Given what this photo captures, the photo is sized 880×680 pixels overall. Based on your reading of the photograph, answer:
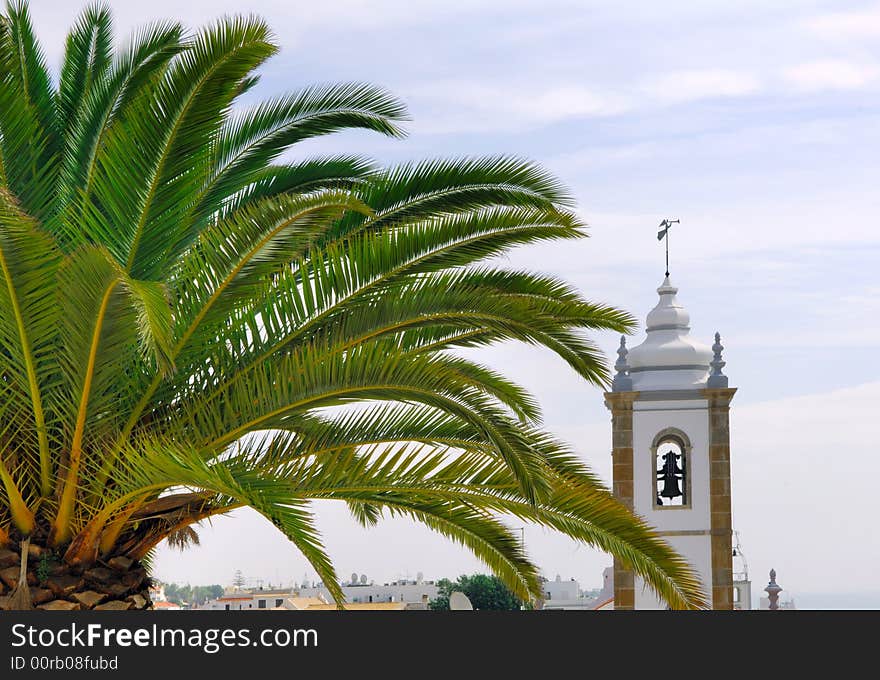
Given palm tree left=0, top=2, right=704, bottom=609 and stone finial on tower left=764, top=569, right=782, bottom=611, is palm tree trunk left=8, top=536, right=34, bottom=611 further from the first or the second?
stone finial on tower left=764, top=569, right=782, bottom=611

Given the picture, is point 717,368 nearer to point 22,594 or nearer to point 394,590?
point 22,594

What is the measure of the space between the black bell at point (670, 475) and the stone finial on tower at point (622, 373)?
208 cm

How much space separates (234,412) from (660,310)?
33.6m

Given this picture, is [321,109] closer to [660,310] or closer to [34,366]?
[34,366]

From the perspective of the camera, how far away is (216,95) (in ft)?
29.0

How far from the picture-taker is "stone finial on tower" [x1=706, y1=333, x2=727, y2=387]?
123 ft

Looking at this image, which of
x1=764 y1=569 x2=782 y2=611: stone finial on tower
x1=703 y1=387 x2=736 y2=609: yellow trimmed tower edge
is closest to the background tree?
x1=764 y1=569 x2=782 y2=611: stone finial on tower

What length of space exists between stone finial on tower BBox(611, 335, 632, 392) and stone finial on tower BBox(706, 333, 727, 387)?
6.98 ft

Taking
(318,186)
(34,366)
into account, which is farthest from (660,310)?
(34,366)

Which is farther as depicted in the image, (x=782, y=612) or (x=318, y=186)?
(x=318, y=186)

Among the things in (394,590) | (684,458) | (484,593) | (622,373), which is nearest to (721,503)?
(684,458)

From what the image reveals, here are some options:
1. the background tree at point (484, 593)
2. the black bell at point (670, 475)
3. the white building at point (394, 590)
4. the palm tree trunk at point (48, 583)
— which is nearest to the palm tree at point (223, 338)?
the palm tree trunk at point (48, 583)

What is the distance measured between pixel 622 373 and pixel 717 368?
2.63 meters

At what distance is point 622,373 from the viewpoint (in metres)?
39.3
